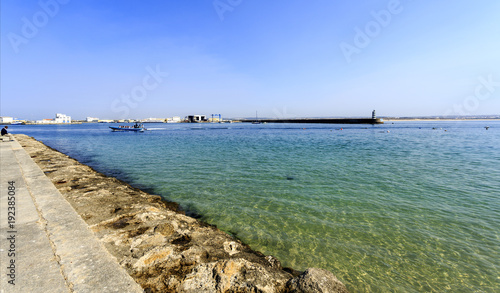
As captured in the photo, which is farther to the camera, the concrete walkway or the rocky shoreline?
the rocky shoreline

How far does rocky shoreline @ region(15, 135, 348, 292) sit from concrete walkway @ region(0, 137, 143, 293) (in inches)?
13.9

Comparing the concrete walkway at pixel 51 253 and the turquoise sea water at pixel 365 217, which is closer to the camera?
the concrete walkway at pixel 51 253

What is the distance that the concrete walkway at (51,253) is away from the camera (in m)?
2.62

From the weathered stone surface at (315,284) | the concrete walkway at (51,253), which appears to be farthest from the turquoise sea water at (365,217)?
the concrete walkway at (51,253)

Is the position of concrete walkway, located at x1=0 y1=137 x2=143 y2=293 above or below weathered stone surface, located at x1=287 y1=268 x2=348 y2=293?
above

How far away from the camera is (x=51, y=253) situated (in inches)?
126

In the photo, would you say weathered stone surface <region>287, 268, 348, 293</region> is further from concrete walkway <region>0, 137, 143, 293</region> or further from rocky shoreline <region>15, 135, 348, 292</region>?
concrete walkway <region>0, 137, 143, 293</region>

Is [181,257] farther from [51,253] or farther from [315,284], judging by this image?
[315,284]

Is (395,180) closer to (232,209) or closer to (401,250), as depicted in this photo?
(401,250)

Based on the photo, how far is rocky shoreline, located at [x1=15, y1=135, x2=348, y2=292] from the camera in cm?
309

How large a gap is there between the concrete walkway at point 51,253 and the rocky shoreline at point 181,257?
0.35 meters

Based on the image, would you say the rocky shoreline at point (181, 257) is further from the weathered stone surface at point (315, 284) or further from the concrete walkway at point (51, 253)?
the concrete walkway at point (51, 253)

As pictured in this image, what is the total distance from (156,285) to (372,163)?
16254 millimetres

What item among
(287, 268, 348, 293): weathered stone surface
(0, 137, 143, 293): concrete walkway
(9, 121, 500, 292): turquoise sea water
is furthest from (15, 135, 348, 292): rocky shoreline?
(9, 121, 500, 292): turquoise sea water
